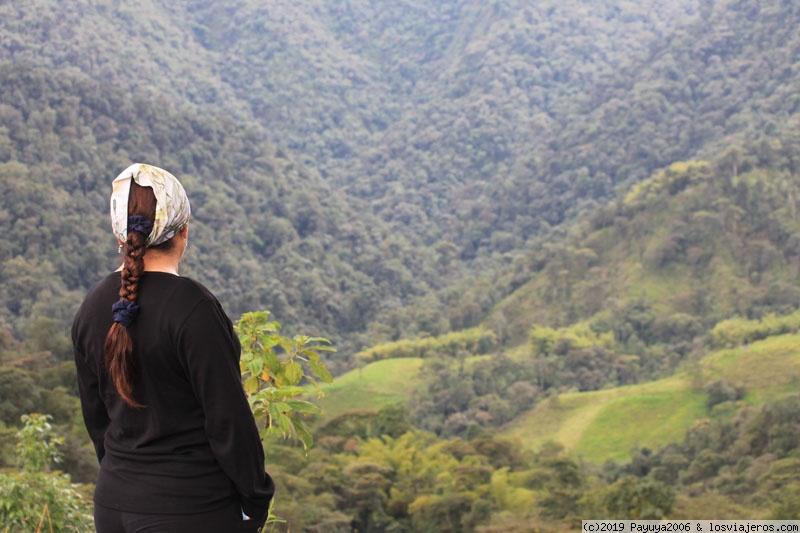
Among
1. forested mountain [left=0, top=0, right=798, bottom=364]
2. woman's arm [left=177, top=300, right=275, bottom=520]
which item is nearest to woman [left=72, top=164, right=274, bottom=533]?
woman's arm [left=177, top=300, right=275, bottom=520]

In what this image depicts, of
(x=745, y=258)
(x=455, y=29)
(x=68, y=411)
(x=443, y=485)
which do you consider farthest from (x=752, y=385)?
(x=455, y=29)

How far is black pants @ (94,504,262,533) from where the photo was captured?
6.17 feet

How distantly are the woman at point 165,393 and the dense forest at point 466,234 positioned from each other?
1149 millimetres

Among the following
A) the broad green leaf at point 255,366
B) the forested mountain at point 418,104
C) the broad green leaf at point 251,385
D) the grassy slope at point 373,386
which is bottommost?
the grassy slope at point 373,386

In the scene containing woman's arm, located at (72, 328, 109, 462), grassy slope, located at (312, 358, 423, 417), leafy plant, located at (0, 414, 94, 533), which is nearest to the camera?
woman's arm, located at (72, 328, 109, 462)

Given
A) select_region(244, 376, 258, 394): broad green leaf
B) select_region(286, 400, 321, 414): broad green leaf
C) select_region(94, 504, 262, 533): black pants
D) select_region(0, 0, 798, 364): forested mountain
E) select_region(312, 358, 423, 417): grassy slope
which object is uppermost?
select_region(0, 0, 798, 364): forested mountain

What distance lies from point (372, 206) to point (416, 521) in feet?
160

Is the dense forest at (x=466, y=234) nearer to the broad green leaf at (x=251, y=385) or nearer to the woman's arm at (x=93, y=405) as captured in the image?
the broad green leaf at (x=251, y=385)

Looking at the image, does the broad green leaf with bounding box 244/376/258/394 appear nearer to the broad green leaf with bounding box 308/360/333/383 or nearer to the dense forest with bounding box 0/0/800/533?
the broad green leaf with bounding box 308/360/333/383

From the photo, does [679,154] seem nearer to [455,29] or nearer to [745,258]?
[745,258]

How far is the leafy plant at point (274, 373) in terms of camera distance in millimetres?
2645

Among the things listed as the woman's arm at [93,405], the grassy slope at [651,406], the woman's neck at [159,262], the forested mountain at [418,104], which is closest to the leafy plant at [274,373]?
the woman's arm at [93,405]

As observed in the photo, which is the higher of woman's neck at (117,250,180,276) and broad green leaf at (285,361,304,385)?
woman's neck at (117,250,180,276)

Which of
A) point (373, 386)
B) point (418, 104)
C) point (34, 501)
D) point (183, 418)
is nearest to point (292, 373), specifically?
point (183, 418)
